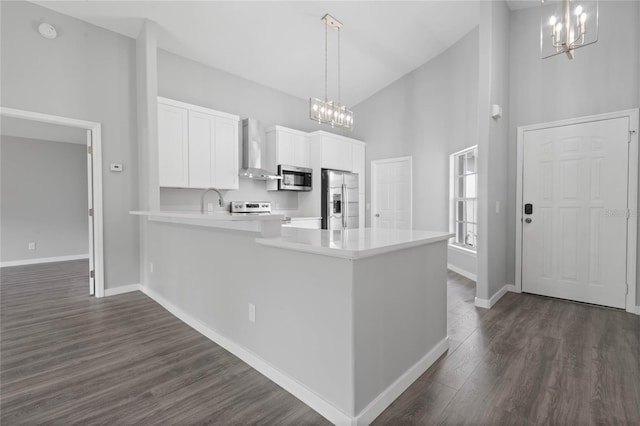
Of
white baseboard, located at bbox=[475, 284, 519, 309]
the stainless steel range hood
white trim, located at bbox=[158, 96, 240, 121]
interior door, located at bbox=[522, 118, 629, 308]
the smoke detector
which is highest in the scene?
the smoke detector

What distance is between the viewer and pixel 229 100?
4.84m

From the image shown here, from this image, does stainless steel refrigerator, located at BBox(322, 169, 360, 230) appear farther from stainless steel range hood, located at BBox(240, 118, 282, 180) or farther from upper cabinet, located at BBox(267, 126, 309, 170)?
stainless steel range hood, located at BBox(240, 118, 282, 180)

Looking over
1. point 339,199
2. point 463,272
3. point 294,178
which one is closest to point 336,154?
point 339,199

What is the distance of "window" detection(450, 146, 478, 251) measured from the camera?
14.5ft

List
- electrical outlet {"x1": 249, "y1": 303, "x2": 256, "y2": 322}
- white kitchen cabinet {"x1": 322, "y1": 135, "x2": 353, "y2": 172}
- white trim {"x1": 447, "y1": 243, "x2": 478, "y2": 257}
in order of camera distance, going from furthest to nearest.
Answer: white kitchen cabinet {"x1": 322, "y1": 135, "x2": 353, "y2": 172} < white trim {"x1": 447, "y1": 243, "x2": 478, "y2": 257} < electrical outlet {"x1": 249, "y1": 303, "x2": 256, "y2": 322}

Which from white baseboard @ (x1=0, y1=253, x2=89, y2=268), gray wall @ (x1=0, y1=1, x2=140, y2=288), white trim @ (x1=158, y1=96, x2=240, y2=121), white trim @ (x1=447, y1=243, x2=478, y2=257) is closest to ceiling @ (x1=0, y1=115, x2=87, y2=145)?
gray wall @ (x1=0, y1=1, x2=140, y2=288)

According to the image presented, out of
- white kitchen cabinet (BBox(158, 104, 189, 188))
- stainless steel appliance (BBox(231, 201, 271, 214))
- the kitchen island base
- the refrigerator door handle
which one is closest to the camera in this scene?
the kitchen island base

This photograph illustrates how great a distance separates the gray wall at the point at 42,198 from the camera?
552 cm

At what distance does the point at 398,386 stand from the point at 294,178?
13.2 feet

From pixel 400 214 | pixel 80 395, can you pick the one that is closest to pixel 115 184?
pixel 80 395

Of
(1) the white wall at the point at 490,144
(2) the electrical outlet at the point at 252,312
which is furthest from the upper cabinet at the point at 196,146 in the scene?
(1) the white wall at the point at 490,144

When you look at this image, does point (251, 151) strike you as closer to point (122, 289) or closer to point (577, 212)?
point (122, 289)

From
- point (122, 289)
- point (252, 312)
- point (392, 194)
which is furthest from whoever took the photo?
point (392, 194)

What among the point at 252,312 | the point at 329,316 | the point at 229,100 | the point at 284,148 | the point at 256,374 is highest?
the point at 229,100
